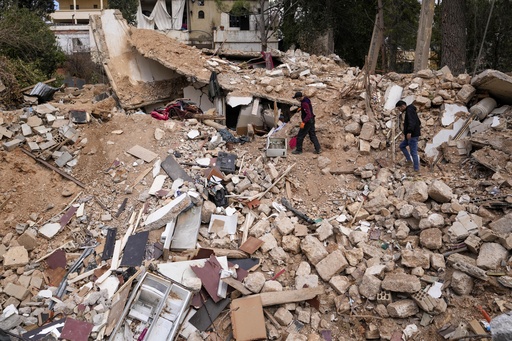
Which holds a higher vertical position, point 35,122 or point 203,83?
point 203,83

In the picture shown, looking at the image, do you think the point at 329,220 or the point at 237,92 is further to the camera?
the point at 237,92

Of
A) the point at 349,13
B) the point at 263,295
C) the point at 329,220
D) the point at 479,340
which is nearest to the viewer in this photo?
the point at 479,340

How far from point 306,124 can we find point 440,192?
9.65ft

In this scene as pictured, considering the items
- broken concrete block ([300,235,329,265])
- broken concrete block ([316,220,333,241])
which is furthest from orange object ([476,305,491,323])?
broken concrete block ([316,220,333,241])

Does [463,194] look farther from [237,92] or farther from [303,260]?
[237,92]

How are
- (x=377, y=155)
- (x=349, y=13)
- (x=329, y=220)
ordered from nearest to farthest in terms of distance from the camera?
(x=329, y=220)
(x=377, y=155)
(x=349, y=13)

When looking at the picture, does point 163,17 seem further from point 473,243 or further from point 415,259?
point 473,243

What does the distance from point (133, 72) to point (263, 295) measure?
9.05m

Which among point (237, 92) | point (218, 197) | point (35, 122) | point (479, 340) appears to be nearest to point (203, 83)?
point (237, 92)

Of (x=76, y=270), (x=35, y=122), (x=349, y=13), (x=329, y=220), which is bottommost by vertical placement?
(x=76, y=270)

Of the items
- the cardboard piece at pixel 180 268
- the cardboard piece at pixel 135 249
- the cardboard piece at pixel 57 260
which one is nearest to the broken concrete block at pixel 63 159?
the cardboard piece at pixel 57 260

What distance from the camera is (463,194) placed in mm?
6301

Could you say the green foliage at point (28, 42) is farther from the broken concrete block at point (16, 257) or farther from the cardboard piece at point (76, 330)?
the cardboard piece at point (76, 330)

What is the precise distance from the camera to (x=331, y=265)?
18.5 feet
